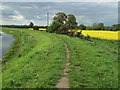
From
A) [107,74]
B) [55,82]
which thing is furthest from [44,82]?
[107,74]

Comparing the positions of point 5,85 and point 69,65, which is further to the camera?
point 69,65

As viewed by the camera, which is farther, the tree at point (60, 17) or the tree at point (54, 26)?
the tree at point (60, 17)

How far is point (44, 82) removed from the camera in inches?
419

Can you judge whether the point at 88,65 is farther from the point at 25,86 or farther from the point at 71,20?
the point at 71,20

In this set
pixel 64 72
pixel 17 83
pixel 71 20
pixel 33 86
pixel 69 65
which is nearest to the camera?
pixel 33 86

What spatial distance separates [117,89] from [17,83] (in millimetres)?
5875

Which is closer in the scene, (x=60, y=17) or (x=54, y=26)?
(x=54, y=26)

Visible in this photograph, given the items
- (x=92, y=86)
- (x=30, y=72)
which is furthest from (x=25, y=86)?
(x=92, y=86)

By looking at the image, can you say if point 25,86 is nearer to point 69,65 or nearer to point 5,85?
point 5,85

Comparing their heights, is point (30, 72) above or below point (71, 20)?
below

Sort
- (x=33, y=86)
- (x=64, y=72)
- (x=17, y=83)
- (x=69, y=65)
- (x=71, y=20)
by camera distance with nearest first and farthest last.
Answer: (x=33, y=86) → (x=17, y=83) → (x=64, y=72) → (x=69, y=65) → (x=71, y=20)

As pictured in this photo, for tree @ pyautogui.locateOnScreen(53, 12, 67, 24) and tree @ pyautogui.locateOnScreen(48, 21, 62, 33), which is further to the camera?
tree @ pyautogui.locateOnScreen(53, 12, 67, 24)

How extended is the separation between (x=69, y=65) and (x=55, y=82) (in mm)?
4097

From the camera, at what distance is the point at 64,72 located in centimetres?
1273
